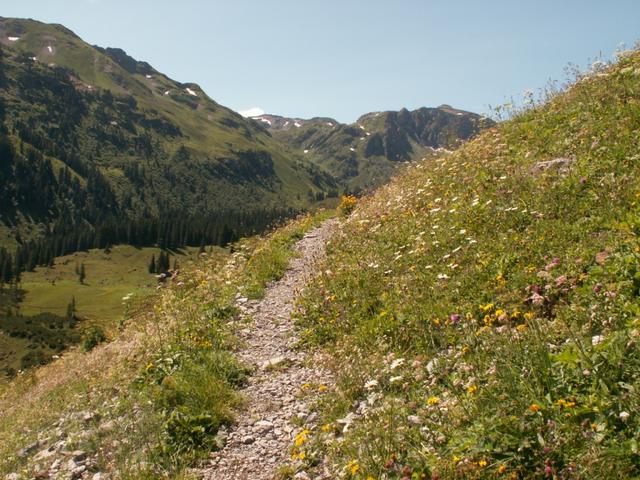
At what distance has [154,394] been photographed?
8.74 m

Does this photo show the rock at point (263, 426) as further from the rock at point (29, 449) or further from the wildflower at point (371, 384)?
the rock at point (29, 449)

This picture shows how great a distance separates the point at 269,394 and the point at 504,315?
14.4ft

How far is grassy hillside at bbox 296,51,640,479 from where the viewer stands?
198 inches

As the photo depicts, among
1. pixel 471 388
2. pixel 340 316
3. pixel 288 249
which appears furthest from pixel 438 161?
pixel 471 388

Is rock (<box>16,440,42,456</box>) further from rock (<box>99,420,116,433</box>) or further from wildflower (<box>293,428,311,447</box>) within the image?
wildflower (<box>293,428,311,447</box>)

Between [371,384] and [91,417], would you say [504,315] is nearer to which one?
[371,384]

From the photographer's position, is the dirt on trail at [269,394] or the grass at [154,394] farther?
the grass at [154,394]

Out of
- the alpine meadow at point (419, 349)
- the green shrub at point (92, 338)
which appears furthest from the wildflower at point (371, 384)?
the green shrub at point (92, 338)

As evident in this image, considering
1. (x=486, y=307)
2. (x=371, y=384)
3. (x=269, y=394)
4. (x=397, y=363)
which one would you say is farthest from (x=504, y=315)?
(x=269, y=394)

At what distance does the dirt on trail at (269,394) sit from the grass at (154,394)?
0.33 metres

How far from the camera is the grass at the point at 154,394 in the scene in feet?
24.6

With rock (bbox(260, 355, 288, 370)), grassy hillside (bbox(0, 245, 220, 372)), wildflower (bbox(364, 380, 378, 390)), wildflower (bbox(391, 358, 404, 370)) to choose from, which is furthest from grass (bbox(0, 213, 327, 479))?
grassy hillside (bbox(0, 245, 220, 372))

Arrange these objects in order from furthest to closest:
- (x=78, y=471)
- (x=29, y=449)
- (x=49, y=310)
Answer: (x=49, y=310)
(x=29, y=449)
(x=78, y=471)

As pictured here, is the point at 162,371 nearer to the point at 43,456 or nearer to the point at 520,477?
the point at 43,456
